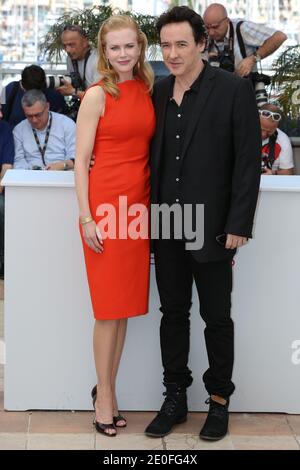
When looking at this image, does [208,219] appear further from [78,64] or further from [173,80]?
[78,64]

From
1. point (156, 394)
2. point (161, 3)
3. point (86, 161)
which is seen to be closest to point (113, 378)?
point (156, 394)

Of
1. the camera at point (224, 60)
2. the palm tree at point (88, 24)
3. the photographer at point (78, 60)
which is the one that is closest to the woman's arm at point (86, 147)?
the camera at point (224, 60)

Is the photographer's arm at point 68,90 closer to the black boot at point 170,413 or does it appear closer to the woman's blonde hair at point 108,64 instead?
the woman's blonde hair at point 108,64

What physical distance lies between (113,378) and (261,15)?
5703mm

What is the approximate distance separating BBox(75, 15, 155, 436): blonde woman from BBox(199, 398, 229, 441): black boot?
45cm

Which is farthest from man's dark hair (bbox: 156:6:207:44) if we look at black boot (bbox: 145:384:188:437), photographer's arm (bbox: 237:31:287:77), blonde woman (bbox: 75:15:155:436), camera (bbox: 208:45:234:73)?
photographer's arm (bbox: 237:31:287:77)

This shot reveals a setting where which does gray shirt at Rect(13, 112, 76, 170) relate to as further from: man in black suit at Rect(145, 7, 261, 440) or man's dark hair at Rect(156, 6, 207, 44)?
man's dark hair at Rect(156, 6, 207, 44)

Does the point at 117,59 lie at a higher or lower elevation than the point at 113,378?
higher

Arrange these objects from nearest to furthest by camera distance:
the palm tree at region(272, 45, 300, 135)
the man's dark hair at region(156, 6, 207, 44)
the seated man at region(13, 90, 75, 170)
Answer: the man's dark hair at region(156, 6, 207, 44) → the seated man at region(13, 90, 75, 170) → the palm tree at region(272, 45, 300, 135)

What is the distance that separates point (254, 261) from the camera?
375 centimetres

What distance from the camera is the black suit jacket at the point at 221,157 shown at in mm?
3357

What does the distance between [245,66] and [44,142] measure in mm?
1380

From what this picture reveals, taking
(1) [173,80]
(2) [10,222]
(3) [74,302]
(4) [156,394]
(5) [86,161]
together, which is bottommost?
(4) [156,394]

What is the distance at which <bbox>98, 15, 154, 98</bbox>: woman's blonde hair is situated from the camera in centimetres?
338
